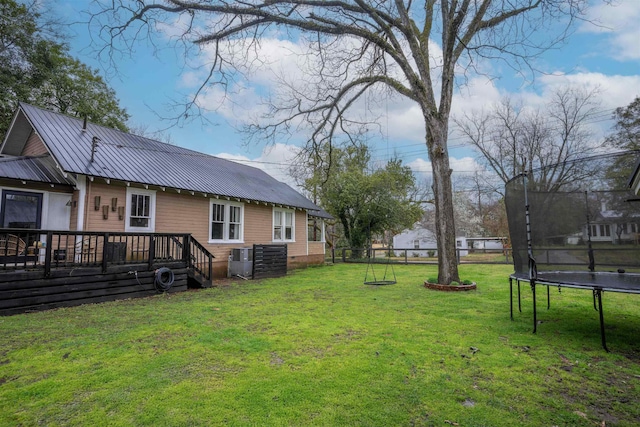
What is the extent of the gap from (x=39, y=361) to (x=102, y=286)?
367 centimetres

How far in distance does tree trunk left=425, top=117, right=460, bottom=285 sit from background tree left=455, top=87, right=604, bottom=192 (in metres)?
15.0

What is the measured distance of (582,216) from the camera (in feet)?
16.9

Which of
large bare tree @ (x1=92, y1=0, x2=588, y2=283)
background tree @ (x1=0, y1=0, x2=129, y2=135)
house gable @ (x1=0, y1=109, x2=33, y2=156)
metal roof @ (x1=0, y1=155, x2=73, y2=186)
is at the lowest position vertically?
metal roof @ (x1=0, y1=155, x2=73, y2=186)

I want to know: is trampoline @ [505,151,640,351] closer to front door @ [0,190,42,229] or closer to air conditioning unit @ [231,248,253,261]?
air conditioning unit @ [231,248,253,261]

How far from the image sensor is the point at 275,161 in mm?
19250

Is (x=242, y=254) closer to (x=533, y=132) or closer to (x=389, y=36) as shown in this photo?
(x=389, y=36)

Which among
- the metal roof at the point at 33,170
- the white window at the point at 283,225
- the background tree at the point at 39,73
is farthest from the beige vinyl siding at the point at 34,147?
the white window at the point at 283,225

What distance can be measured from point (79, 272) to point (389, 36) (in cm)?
988

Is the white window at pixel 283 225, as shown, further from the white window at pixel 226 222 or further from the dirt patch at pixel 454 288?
the dirt patch at pixel 454 288

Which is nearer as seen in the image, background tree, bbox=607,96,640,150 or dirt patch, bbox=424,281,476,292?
dirt patch, bbox=424,281,476,292

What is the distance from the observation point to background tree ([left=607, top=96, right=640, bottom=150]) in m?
16.8

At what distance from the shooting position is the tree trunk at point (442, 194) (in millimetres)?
8398

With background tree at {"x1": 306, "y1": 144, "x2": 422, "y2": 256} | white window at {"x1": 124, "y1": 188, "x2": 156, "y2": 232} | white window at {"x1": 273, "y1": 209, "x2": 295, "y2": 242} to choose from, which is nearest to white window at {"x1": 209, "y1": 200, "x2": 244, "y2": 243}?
white window at {"x1": 124, "y1": 188, "x2": 156, "y2": 232}

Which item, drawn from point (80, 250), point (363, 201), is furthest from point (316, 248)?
point (80, 250)
